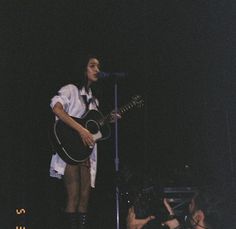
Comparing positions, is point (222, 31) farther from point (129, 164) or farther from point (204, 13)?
point (129, 164)

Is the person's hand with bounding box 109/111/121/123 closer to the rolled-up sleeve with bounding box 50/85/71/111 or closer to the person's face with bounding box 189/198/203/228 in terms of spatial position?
the rolled-up sleeve with bounding box 50/85/71/111

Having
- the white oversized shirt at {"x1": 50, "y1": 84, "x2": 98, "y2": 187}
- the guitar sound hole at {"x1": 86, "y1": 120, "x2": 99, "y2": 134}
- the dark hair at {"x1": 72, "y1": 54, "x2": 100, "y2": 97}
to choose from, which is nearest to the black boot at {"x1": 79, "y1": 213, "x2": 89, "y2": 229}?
the white oversized shirt at {"x1": 50, "y1": 84, "x2": 98, "y2": 187}

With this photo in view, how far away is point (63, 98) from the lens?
3064mm

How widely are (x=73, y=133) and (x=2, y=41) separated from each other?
1480 millimetres

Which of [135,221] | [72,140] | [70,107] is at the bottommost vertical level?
[135,221]

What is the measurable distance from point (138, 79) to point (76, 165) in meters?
2.03

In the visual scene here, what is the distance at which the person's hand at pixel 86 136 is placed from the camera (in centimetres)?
297

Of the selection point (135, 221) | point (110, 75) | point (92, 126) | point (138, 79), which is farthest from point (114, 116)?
point (138, 79)

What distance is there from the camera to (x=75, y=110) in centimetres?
315

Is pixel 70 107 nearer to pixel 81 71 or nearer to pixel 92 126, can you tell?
pixel 92 126

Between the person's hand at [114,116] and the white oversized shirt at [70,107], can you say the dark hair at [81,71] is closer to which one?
the white oversized shirt at [70,107]

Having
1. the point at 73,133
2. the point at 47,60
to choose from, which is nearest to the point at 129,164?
the point at 47,60

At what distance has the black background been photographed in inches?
159

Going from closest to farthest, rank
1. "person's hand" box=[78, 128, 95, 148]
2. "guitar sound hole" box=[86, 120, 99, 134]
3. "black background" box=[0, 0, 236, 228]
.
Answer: "person's hand" box=[78, 128, 95, 148] → "guitar sound hole" box=[86, 120, 99, 134] → "black background" box=[0, 0, 236, 228]
